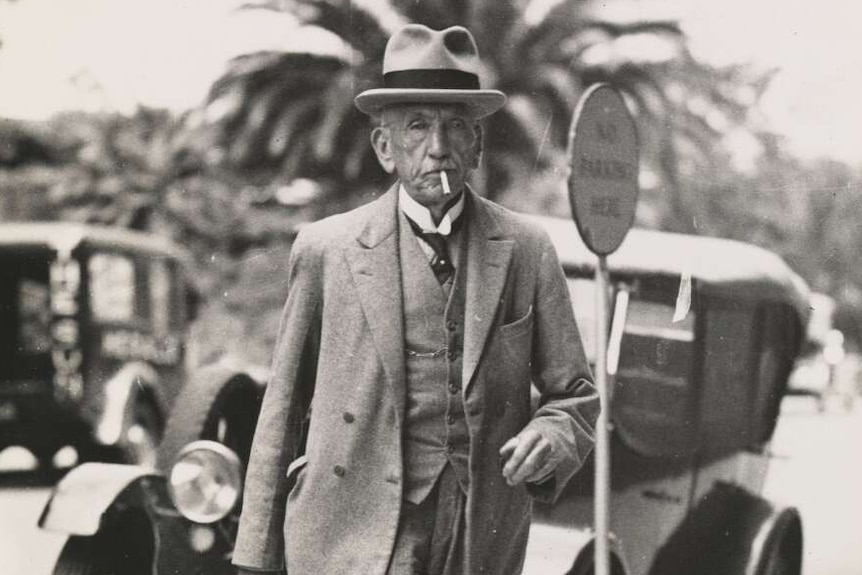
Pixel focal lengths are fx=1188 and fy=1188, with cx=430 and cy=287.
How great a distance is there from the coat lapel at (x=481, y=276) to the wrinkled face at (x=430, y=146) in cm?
10

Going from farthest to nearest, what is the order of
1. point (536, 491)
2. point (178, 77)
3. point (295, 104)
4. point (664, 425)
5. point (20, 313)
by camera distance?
point (20, 313)
point (295, 104)
point (178, 77)
point (664, 425)
point (536, 491)

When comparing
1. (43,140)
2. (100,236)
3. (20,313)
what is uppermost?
(43,140)

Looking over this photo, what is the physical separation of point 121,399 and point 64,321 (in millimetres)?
2086

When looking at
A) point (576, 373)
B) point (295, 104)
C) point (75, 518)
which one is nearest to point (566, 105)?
point (295, 104)

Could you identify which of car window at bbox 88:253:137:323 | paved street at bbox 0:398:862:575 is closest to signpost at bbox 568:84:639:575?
paved street at bbox 0:398:862:575

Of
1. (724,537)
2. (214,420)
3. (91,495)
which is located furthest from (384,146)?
(724,537)

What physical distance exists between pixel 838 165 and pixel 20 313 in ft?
25.3

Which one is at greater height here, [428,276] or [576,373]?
[428,276]

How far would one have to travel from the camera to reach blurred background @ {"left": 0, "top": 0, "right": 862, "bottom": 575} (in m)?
5.85

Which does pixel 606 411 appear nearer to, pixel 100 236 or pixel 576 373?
pixel 576 373

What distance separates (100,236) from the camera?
35.9ft

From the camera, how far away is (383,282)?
274 centimetres

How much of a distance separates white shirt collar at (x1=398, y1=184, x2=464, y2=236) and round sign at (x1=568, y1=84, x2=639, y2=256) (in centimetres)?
93

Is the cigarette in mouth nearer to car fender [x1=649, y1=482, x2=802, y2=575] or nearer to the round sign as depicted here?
the round sign
